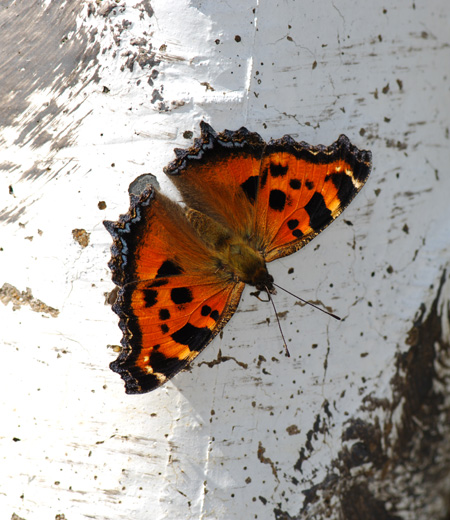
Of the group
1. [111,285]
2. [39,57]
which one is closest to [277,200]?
[111,285]

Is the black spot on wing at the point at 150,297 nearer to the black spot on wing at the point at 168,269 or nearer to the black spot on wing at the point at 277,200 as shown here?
the black spot on wing at the point at 168,269

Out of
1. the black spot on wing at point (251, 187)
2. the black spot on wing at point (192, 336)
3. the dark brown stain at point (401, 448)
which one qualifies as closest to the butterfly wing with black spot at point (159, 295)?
the black spot on wing at point (192, 336)

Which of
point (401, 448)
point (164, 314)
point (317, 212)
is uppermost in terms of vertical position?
point (317, 212)

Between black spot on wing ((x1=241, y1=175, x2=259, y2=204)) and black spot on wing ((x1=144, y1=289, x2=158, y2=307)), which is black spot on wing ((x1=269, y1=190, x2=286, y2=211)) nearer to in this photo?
black spot on wing ((x1=241, y1=175, x2=259, y2=204))

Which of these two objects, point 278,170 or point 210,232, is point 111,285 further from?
point 278,170

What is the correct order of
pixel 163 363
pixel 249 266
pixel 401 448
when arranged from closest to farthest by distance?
pixel 163 363 → pixel 249 266 → pixel 401 448

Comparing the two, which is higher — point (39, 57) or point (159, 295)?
point (39, 57)

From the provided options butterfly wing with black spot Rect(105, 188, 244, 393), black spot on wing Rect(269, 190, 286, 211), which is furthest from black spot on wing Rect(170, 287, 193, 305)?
black spot on wing Rect(269, 190, 286, 211)
